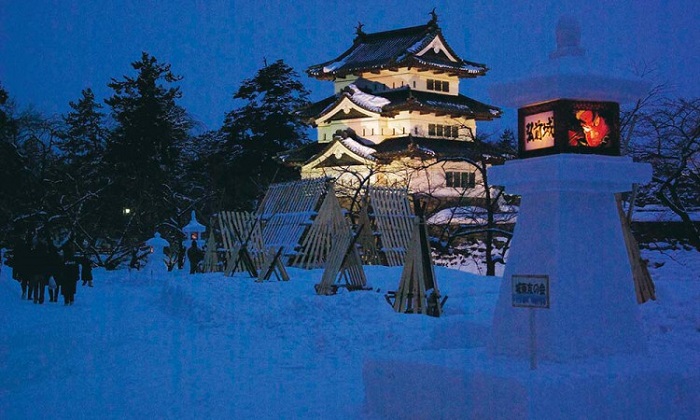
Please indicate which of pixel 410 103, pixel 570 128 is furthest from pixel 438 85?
pixel 570 128

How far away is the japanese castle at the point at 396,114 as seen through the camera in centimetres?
3872

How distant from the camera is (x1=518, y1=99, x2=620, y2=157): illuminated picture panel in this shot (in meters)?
6.74

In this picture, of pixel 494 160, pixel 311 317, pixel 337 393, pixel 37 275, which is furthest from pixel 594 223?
pixel 494 160

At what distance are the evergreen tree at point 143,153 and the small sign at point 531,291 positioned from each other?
103 feet

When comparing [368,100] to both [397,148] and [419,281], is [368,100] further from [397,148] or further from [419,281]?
[419,281]

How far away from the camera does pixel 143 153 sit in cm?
4141

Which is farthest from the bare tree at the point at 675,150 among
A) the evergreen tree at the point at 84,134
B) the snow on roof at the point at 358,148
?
the evergreen tree at the point at 84,134

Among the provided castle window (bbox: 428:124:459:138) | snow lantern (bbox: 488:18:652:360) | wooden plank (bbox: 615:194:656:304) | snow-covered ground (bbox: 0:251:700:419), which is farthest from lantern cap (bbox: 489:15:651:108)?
castle window (bbox: 428:124:459:138)

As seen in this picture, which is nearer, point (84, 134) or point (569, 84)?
point (569, 84)

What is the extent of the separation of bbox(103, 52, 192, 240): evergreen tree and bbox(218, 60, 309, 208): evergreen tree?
10.9 ft

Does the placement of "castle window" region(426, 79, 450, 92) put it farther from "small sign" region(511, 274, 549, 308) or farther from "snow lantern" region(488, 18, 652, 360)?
"small sign" region(511, 274, 549, 308)

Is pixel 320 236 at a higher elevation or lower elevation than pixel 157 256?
higher

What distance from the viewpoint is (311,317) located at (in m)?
12.1

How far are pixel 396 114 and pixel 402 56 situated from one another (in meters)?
3.22
